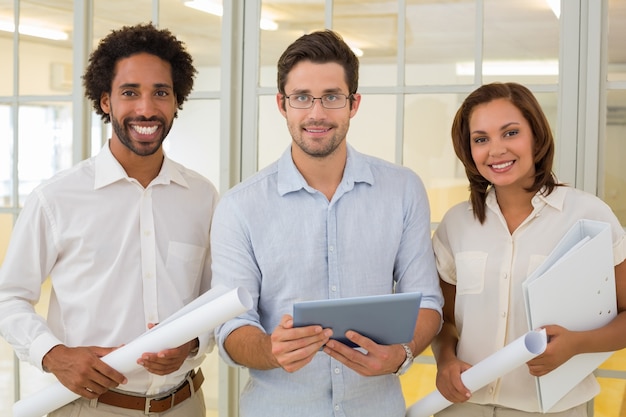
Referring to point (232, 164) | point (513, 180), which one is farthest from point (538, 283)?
point (232, 164)

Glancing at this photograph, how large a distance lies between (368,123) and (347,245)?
102 centimetres

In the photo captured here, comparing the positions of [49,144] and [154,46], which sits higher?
[154,46]

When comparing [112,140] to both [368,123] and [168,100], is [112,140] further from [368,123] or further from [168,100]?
[368,123]

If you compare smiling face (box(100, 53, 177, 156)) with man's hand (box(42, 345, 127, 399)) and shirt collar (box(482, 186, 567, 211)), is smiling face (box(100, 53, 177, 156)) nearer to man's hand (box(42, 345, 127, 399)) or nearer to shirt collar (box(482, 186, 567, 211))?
man's hand (box(42, 345, 127, 399))

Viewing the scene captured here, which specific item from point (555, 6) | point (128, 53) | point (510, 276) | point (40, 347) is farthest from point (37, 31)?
point (510, 276)

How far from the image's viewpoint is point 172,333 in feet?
6.22

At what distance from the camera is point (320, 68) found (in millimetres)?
2055

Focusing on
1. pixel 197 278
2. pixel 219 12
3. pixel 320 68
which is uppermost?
pixel 219 12

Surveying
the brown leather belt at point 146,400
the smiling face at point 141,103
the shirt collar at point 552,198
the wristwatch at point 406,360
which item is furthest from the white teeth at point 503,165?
the brown leather belt at point 146,400

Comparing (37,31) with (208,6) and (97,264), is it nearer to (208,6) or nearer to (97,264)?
(208,6)

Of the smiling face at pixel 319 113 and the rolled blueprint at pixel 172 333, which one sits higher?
the smiling face at pixel 319 113

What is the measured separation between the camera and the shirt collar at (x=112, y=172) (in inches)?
88.8

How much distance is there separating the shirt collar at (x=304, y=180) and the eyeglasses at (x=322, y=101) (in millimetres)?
176

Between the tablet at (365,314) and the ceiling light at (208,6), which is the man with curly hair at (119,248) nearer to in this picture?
the tablet at (365,314)
